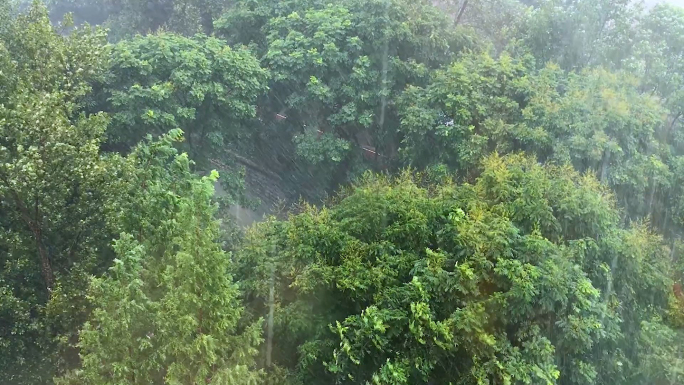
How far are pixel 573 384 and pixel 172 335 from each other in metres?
4.73

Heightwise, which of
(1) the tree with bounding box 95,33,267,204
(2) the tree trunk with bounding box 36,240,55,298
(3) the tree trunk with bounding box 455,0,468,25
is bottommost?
(2) the tree trunk with bounding box 36,240,55,298

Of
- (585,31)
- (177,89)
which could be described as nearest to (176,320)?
(177,89)

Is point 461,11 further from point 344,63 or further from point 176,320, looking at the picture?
point 176,320

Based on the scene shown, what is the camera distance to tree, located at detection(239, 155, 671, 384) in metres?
5.44

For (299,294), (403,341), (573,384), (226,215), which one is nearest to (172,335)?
(299,294)

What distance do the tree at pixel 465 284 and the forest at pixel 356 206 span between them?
3cm

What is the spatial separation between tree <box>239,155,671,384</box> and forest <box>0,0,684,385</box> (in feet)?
0.11

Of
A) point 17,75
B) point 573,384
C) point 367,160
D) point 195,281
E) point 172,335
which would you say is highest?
point 17,75

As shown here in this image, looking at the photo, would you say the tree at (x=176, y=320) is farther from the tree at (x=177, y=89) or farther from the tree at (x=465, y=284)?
the tree at (x=177, y=89)

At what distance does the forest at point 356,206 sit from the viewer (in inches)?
212

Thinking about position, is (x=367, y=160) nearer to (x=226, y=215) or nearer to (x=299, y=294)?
(x=226, y=215)

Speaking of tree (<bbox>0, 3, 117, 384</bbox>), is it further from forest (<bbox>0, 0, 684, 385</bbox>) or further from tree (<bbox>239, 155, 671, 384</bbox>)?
tree (<bbox>239, 155, 671, 384</bbox>)

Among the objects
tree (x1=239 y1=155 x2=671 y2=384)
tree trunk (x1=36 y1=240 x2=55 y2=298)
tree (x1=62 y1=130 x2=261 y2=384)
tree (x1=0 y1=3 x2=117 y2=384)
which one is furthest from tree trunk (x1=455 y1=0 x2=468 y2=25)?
tree trunk (x1=36 y1=240 x2=55 y2=298)

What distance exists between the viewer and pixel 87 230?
7430mm
